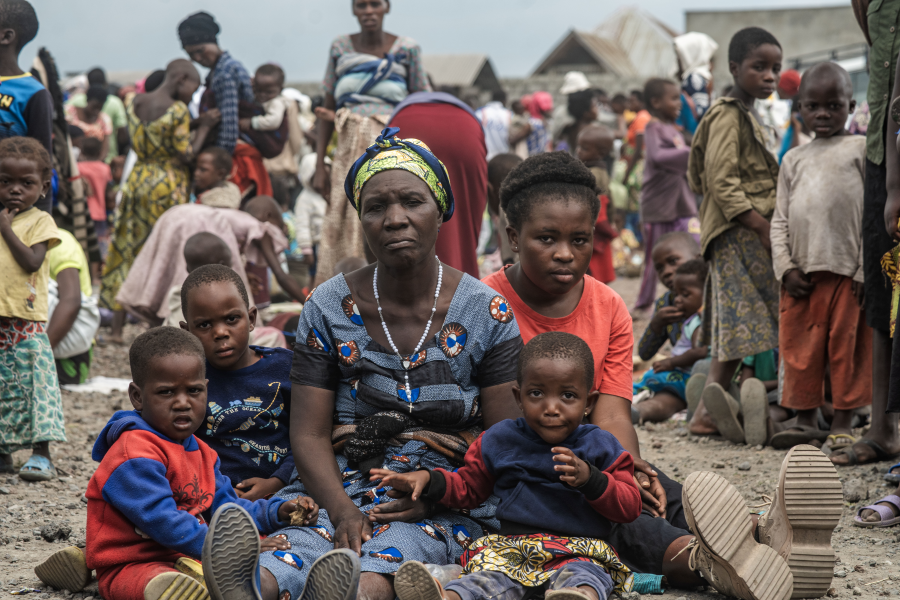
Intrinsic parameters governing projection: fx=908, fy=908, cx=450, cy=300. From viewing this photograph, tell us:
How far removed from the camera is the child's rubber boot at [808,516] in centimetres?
258

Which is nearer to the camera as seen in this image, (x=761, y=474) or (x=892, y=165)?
(x=892, y=165)

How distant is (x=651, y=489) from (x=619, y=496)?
0.39 m

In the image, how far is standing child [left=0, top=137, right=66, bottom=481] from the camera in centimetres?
432

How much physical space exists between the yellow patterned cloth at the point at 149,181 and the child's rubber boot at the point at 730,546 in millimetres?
6306

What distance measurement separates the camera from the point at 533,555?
2.64 metres

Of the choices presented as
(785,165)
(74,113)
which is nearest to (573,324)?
(785,165)

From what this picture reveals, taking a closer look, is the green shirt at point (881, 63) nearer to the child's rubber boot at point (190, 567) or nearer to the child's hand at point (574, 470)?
the child's hand at point (574, 470)

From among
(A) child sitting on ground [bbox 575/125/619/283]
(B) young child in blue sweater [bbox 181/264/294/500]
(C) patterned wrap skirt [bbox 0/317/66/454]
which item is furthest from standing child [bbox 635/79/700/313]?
(B) young child in blue sweater [bbox 181/264/294/500]

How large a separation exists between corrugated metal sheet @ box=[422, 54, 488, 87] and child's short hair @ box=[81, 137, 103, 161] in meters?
13.5

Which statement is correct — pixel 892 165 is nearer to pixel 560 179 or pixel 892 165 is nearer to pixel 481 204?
pixel 560 179

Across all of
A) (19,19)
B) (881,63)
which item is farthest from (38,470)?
(881,63)

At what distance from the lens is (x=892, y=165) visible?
3777mm

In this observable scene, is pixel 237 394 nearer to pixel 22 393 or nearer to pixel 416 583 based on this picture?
pixel 416 583

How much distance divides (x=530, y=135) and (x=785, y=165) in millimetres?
9960
